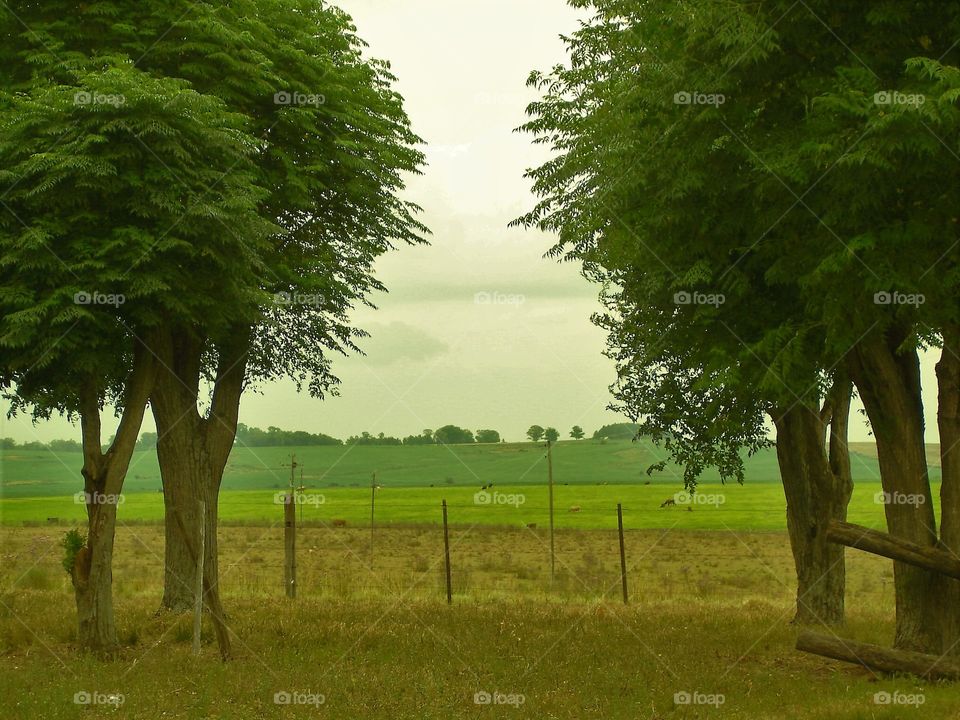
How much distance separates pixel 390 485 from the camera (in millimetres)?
163125

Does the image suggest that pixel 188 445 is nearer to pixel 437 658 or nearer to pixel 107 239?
pixel 107 239

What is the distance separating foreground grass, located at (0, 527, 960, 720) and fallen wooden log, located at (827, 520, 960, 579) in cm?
178

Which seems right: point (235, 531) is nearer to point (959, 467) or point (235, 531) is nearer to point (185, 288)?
point (185, 288)

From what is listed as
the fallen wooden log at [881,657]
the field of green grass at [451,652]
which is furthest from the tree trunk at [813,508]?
the fallen wooden log at [881,657]

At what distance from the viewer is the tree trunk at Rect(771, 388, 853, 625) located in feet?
67.8

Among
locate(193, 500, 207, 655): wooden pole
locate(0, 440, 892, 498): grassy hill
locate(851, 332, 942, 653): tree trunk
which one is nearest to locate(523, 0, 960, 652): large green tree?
locate(851, 332, 942, 653): tree trunk

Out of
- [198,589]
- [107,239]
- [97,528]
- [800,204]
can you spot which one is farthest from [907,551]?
[107,239]

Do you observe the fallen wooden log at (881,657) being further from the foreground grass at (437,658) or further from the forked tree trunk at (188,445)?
the forked tree trunk at (188,445)

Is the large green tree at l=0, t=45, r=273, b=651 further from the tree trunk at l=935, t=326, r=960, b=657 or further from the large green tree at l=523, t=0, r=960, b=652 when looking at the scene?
the tree trunk at l=935, t=326, r=960, b=657

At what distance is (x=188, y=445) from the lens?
2133cm

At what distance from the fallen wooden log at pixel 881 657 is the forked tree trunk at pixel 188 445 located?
12087mm

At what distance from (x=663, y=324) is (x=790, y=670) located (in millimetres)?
→ 6395

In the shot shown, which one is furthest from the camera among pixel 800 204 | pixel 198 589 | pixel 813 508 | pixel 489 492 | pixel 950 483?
pixel 489 492

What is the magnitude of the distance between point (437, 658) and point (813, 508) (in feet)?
30.9
